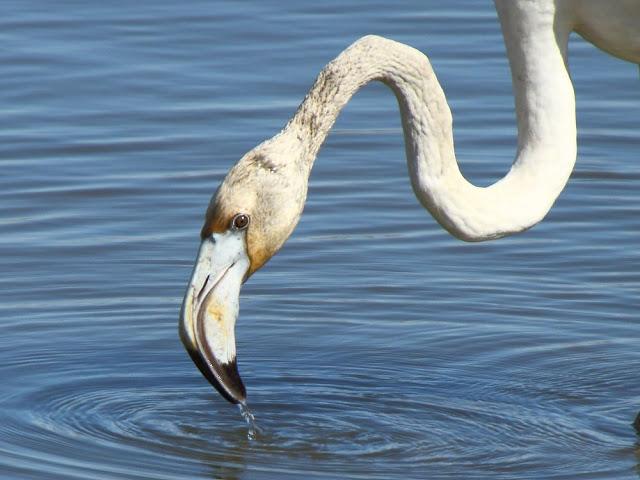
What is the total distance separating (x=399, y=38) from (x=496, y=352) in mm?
4799

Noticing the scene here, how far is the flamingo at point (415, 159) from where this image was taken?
6.89m

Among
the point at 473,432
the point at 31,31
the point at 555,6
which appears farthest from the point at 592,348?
the point at 31,31

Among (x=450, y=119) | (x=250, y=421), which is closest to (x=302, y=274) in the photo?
(x=250, y=421)

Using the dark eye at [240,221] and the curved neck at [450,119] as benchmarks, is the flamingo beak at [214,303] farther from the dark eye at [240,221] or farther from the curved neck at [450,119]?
the curved neck at [450,119]

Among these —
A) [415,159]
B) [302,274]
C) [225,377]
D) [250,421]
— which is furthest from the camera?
[302,274]

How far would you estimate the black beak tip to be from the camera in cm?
693

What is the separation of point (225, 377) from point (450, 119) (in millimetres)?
1330

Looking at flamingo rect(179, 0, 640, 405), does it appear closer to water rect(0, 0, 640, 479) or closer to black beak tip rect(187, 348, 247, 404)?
black beak tip rect(187, 348, 247, 404)

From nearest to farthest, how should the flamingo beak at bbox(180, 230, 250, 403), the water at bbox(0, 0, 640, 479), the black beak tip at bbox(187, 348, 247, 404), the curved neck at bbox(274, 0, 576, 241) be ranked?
the flamingo beak at bbox(180, 230, 250, 403), the black beak tip at bbox(187, 348, 247, 404), the curved neck at bbox(274, 0, 576, 241), the water at bbox(0, 0, 640, 479)

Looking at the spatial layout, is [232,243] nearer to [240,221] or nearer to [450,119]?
[240,221]

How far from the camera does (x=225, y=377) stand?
7.02 m

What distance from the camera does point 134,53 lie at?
12.9 metres

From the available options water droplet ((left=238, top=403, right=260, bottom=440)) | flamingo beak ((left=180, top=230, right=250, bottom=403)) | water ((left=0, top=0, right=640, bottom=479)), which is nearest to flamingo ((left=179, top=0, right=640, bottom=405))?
flamingo beak ((left=180, top=230, right=250, bottom=403))

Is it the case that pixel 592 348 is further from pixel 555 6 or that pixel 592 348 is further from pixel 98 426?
pixel 98 426
